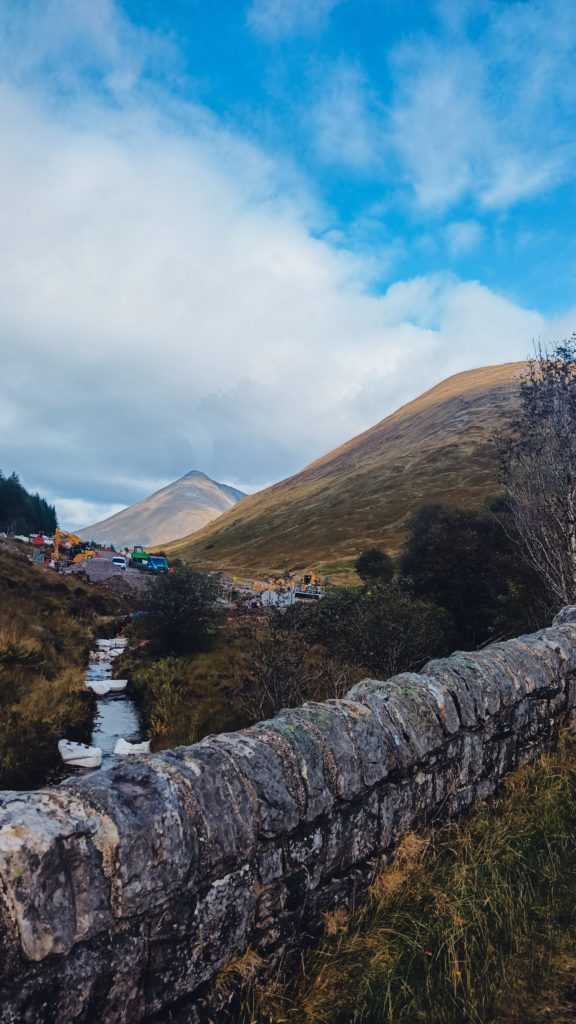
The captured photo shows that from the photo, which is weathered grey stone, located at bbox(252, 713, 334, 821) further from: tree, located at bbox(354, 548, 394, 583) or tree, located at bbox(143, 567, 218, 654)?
tree, located at bbox(354, 548, 394, 583)

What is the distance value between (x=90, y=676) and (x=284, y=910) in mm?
13952

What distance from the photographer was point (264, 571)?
255 feet

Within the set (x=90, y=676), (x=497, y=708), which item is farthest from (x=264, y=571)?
(x=497, y=708)

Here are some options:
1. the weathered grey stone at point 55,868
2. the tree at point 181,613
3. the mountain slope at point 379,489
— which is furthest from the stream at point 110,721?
the mountain slope at point 379,489

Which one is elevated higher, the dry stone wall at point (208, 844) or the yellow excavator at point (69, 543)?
the yellow excavator at point (69, 543)

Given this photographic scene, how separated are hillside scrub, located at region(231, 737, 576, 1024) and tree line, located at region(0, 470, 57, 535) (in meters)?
78.7

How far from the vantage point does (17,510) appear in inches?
3184

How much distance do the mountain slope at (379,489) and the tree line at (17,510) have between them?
28.8 m

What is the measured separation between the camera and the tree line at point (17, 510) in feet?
258

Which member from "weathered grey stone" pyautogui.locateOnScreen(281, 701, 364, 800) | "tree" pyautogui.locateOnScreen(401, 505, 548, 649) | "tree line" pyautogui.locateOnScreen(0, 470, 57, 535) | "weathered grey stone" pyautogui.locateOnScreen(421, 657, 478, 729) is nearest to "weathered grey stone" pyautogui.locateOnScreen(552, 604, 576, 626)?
"weathered grey stone" pyautogui.locateOnScreen(421, 657, 478, 729)

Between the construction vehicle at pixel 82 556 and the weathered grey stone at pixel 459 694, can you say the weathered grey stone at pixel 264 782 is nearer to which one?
the weathered grey stone at pixel 459 694

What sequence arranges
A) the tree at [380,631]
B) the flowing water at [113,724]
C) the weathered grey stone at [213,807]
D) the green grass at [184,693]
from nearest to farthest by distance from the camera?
the weathered grey stone at [213,807] < the flowing water at [113,724] < the green grass at [184,693] < the tree at [380,631]

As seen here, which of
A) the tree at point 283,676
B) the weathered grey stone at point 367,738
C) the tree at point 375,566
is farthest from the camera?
the tree at point 375,566

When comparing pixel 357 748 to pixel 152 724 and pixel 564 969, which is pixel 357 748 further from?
pixel 152 724
